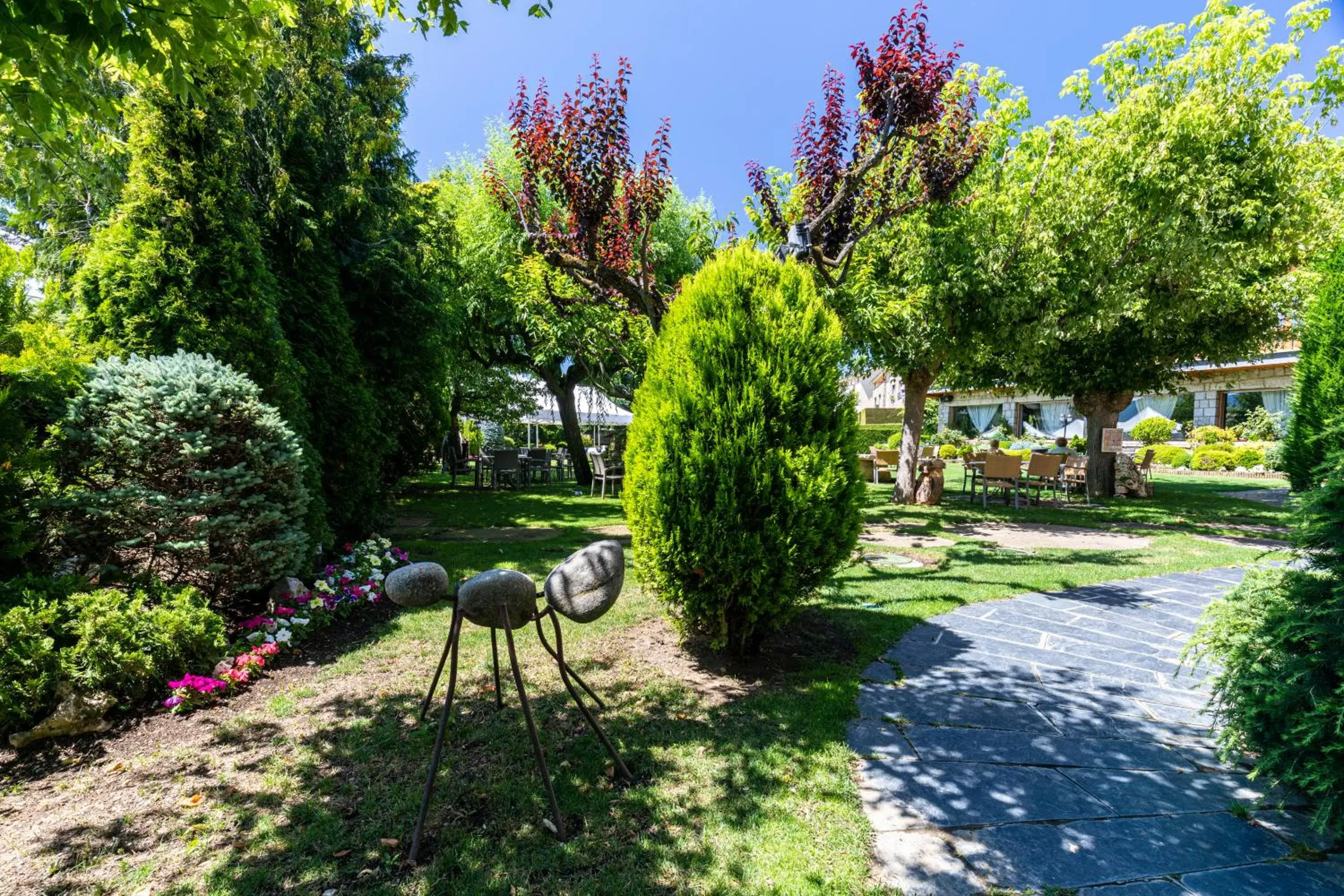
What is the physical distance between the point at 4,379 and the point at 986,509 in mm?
13800

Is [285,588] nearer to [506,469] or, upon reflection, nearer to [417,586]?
[417,586]

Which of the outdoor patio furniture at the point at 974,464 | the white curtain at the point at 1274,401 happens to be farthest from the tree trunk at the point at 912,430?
the white curtain at the point at 1274,401

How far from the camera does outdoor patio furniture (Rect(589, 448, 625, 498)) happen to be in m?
13.8

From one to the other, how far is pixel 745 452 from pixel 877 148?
14.9 ft

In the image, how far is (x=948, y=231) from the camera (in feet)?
33.8

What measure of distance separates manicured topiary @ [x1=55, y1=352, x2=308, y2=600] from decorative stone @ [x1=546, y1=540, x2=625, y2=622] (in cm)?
312

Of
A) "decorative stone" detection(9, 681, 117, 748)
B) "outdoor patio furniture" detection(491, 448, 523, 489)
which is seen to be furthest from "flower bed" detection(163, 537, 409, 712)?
"outdoor patio furniture" detection(491, 448, 523, 489)

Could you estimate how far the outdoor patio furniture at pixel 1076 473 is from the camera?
45.3ft

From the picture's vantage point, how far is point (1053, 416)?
104 feet

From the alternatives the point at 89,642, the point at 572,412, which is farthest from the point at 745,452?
the point at 572,412

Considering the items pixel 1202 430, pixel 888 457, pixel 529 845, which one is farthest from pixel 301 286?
pixel 1202 430

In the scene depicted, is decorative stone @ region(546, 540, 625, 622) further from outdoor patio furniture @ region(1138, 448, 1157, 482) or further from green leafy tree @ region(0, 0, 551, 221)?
outdoor patio furniture @ region(1138, 448, 1157, 482)

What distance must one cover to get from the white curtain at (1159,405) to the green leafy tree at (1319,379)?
28.2 meters

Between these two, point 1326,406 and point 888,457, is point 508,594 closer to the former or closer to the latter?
point 1326,406
